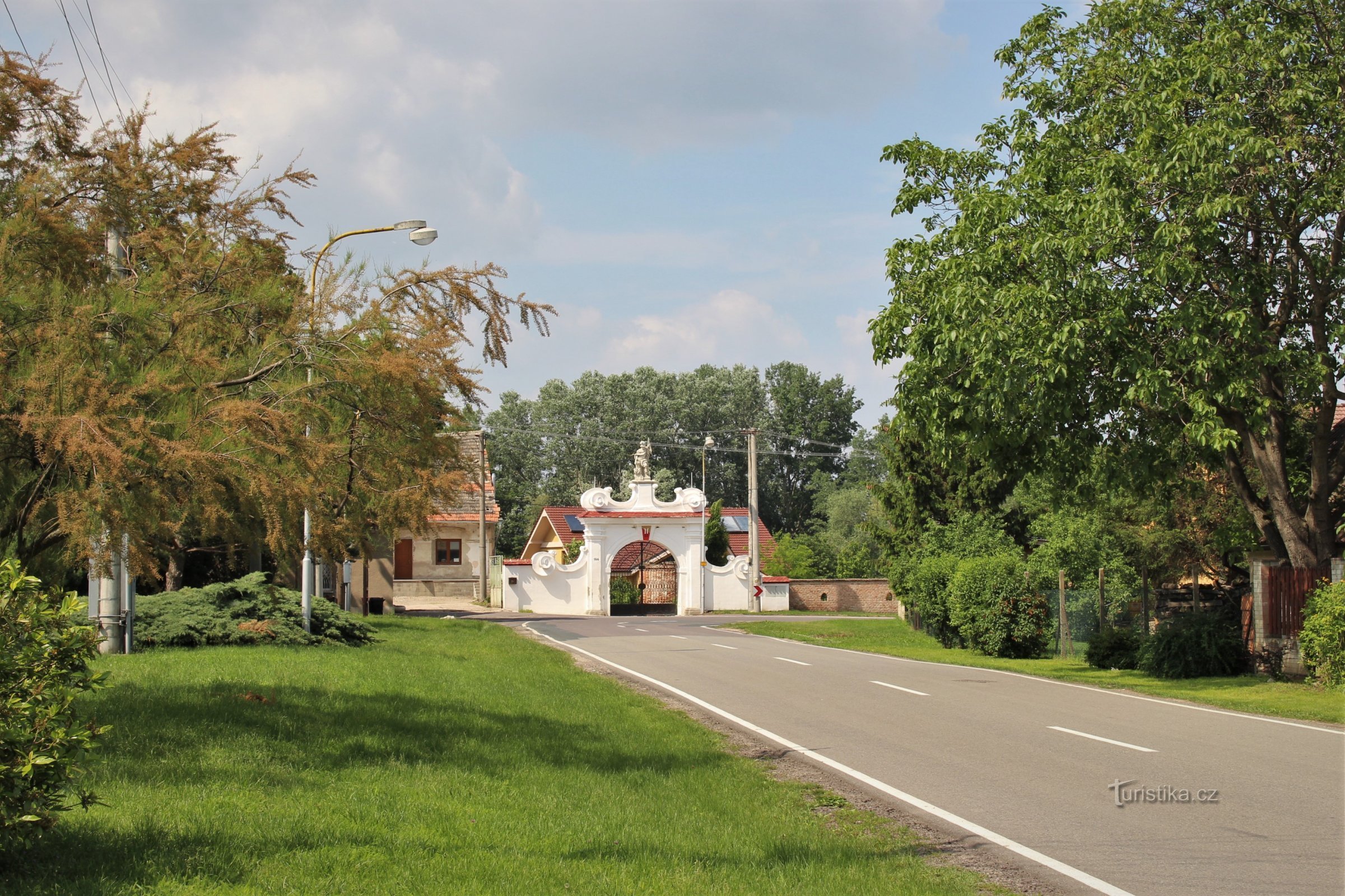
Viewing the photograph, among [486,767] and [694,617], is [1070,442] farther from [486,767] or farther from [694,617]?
[694,617]

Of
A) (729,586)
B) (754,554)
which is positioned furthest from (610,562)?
(754,554)

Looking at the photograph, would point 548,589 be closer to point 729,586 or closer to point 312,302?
point 729,586

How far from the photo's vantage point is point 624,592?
55.4 m

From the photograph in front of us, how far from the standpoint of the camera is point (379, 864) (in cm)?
597

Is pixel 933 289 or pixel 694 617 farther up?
pixel 933 289

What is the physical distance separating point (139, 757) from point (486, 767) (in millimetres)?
2498

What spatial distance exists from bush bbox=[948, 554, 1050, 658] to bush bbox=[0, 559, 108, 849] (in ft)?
71.1

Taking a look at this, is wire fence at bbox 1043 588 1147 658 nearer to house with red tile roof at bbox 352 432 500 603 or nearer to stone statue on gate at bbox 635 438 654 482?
stone statue on gate at bbox 635 438 654 482

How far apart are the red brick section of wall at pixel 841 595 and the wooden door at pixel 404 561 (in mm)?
20758

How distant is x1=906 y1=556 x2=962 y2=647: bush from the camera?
2803 cm

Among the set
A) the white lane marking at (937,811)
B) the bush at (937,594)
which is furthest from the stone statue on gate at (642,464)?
the white lane marking at (937,811)

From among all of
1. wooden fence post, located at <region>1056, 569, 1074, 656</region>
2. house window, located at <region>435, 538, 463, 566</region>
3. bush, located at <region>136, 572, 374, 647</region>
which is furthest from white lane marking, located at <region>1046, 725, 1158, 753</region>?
house window, located at <region>435, 538, 463, 566</region>

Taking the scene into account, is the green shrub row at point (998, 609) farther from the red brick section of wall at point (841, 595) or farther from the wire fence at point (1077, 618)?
the red brick section of wall at point (841, 595)

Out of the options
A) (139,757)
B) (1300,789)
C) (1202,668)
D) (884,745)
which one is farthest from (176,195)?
(1202,668)
